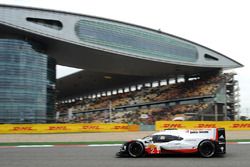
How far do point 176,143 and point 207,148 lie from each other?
1.11 m

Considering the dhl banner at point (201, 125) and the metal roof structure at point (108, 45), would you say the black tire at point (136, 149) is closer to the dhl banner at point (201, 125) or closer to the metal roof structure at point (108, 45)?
the dhl banner at point (201, 125)

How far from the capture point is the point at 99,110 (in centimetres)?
8825

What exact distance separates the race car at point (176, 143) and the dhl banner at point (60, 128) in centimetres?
2172

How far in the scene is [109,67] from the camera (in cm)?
6975

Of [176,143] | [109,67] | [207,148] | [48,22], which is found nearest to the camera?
[207,148]

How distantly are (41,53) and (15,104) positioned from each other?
9.39m

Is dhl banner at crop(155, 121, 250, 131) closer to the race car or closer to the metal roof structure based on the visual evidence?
the race car

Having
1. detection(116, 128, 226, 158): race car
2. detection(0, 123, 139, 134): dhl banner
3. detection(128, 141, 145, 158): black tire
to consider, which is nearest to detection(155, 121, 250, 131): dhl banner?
detection(0, 123, 139, 134): dhl banner

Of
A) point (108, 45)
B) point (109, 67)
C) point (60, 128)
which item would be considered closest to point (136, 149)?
point (60, 128)

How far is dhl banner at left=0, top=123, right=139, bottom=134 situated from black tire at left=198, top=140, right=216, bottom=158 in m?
23.0

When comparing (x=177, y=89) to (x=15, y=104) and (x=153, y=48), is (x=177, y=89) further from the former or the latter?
(x=15, y=104)

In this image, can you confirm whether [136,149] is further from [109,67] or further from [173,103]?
[173,103]

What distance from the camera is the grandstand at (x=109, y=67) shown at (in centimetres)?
5159

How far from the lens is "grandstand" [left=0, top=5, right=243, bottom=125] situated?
169 ft
